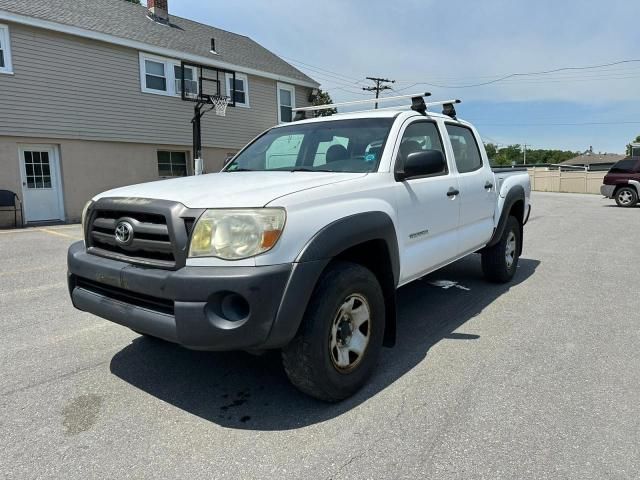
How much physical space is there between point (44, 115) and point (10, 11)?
2616 millimetres

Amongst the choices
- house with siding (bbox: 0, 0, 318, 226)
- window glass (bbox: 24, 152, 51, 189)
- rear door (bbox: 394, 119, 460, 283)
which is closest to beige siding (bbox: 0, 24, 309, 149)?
house with siding (bbox: 0, 0, 318, 226)

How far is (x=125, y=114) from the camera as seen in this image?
15.0 meters

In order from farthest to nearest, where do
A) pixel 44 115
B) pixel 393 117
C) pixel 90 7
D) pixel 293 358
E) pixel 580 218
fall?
1. pixel 90 7
2. pixel 580 218
3. pixel 44 115
4. pixel 393 117
5. pixel 293 358

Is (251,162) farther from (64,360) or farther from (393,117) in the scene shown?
(64,360)

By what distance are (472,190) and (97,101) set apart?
13158 millimetres

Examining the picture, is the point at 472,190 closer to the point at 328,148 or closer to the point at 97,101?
the point at 328,148

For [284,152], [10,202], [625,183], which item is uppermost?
[284,152]

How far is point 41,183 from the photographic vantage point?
1351 centimetres

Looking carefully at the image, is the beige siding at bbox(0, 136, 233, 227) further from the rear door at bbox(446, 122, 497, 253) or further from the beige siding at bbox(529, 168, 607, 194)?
the beige siding at bbox(529, 168, 607, 194)

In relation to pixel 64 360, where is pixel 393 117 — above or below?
above

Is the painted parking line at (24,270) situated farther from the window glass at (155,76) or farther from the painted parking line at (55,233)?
the window glass at (155,76)

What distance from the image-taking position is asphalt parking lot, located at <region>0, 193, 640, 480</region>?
2434 mm

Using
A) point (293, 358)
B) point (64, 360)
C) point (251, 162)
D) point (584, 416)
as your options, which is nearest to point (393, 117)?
point (251, 162)

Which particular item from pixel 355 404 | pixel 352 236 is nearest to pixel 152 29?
pixel 352 236
